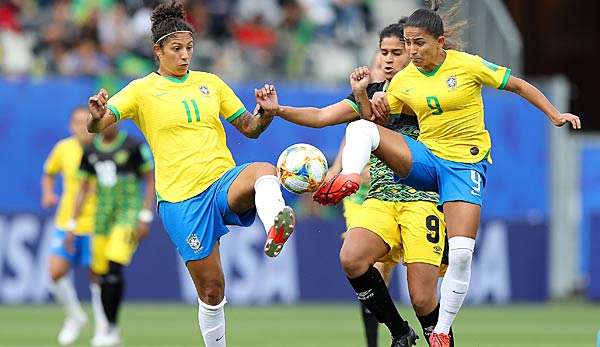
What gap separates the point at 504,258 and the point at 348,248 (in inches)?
412

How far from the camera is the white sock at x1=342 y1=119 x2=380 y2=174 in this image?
938cm

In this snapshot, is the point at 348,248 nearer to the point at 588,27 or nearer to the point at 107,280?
the point at 107,280

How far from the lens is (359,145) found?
947 centimetres

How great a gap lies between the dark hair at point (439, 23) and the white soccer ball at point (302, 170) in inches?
46.2

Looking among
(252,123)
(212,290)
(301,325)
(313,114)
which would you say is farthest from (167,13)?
(301,325)

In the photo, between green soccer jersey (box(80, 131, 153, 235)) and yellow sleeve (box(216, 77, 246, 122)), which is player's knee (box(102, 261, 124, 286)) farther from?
yellow sleeve (box(216, 77, 246, 122))

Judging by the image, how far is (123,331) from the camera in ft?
52.4

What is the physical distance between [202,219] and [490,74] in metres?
2.19

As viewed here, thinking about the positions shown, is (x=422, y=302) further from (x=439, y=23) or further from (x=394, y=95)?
(x=439, y=23)

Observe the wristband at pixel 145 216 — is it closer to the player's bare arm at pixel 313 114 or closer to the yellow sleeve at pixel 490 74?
→ the player's bare arm at pixel 313 114

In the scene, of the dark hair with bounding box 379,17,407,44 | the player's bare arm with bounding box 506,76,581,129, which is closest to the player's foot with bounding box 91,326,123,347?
the dark hair with bounding box 379,17,407,44

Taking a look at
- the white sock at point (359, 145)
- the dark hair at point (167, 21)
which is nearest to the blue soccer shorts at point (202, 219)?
the white sock at point (359, 145)

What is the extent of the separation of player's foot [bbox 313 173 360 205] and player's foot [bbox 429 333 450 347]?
1410 millimetres

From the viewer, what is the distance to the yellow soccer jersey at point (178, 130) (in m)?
10.2
